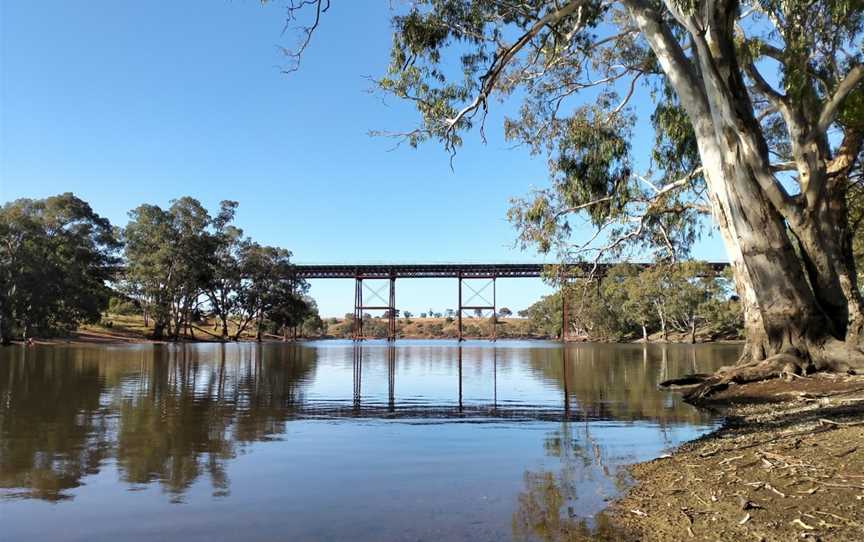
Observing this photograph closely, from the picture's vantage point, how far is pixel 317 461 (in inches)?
223

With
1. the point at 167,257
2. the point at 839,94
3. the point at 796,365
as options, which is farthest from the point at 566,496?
the point at 167,257

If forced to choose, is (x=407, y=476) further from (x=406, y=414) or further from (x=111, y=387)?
(x=111, y=387)

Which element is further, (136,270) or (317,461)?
(136,270)

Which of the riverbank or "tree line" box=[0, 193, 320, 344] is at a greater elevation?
"tree line" box=[0, 193, 320, 344]

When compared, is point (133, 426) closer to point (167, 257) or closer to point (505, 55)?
point (505, 55)

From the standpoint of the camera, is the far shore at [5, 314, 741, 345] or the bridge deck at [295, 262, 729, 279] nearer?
the far shore at [5, 314, 741, 345]

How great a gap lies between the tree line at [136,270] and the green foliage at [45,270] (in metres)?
0.06


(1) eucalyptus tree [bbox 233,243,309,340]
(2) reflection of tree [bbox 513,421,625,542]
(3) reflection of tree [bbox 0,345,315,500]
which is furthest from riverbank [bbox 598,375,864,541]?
(1) eucalyptus tree [bbox 233,243,309,340]

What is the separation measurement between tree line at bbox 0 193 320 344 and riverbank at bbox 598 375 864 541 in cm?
4222

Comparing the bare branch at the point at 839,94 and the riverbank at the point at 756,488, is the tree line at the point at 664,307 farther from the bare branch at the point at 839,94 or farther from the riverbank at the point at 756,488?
the riverbank at the point at 756,488

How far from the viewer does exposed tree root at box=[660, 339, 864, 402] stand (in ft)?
33.0

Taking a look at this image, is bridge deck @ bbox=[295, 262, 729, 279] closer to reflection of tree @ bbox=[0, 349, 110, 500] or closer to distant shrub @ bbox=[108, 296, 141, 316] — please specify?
distant shrub @ bbox=[108, 296, 141, 316]

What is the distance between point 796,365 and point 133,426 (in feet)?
33.3

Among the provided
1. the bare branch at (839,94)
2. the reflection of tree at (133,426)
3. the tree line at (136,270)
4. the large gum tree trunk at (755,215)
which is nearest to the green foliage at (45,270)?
the tree line at (136,270)
